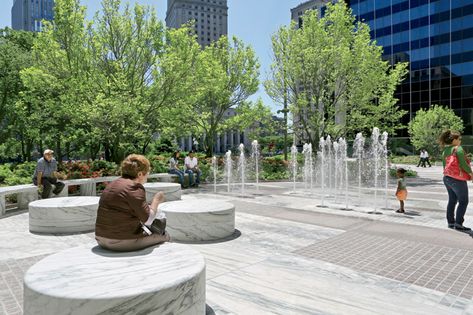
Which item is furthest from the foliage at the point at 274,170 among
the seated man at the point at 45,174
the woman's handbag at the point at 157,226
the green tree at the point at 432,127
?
the green tree at the point at 432,127

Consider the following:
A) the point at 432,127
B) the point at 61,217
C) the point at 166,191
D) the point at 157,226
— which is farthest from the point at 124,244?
the point at 432,127

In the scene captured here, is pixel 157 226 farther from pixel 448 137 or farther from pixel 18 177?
pixel 18 177

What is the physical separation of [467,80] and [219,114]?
39.8 meters

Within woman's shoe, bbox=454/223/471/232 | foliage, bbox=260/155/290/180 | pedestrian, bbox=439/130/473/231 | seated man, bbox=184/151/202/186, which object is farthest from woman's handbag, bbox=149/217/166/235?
foliage, bbox=260/155/290/180

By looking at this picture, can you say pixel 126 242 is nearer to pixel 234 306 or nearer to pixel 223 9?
pixel 234 306

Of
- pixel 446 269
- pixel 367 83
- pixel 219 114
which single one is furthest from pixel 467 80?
pixel 446 269

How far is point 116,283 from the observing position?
9.74 ft

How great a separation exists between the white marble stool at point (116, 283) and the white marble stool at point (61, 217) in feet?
14.5

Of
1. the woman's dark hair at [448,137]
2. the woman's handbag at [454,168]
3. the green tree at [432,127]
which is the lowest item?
the woman's handbag at [454,168]

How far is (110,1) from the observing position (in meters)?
17.1

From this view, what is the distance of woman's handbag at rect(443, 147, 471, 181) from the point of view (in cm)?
735

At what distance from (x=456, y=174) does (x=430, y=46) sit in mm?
54237

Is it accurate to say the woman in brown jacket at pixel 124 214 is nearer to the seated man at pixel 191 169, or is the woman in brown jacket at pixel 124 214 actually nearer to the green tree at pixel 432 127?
the seated man at pixel 191 169

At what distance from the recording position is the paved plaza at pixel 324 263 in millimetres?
4105
